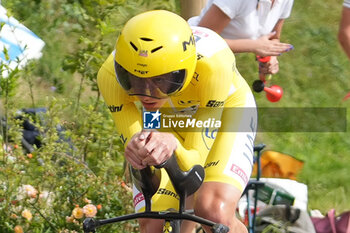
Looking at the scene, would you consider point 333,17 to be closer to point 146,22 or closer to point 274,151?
point 274,151

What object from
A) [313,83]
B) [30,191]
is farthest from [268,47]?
[313,83]

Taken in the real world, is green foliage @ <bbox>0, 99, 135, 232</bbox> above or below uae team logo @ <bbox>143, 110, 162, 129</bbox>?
below

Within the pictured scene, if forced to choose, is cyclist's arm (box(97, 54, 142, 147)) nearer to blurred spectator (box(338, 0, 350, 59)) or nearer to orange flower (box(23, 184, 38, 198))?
orange flower (box(23, 184, 38, 198))

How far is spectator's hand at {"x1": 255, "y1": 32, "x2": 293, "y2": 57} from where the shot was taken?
16.3ft

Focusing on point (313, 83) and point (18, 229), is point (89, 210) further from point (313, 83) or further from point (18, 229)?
point (313, 83)

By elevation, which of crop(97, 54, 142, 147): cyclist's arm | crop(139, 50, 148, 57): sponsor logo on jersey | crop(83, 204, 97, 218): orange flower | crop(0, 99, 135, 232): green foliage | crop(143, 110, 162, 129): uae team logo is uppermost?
crop(139, 50, 148, 57): sponsor logo on jersey

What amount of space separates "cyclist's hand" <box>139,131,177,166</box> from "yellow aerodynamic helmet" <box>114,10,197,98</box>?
0.38 meters

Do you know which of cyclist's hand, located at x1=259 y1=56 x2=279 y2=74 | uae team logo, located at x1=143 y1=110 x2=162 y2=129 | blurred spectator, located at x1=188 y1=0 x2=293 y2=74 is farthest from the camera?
cyclist's hand, located at x1=259 y1=56 x2=279 y2=74

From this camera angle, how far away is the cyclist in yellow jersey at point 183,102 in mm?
3359

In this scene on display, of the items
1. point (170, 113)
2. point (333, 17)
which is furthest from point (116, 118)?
point (333, 17)

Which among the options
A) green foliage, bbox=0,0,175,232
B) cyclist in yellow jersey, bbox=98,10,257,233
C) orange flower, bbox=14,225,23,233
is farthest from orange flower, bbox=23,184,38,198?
cyclist in yellow jersey, bbox=98,10,257,233

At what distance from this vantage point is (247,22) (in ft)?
16.2

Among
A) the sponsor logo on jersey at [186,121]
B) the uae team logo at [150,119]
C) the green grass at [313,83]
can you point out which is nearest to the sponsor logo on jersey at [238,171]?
the sponsor logo on jersey at [186,121]

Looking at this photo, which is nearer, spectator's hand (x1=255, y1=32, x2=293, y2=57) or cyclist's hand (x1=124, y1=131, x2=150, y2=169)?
cyclist's hand (x1=124, y1=131, x2=150, y2=169)
